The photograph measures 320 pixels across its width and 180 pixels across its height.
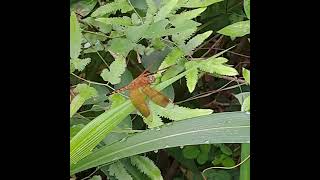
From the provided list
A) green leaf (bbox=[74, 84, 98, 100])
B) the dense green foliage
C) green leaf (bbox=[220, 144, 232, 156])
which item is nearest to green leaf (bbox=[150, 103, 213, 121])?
the dense green foliage

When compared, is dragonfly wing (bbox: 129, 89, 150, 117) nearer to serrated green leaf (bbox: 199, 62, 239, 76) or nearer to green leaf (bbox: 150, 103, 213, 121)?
green leaf (bbox: 150, 103, 213, 121)

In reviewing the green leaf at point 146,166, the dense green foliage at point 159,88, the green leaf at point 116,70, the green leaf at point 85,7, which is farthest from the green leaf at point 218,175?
the green leaf at point 85,7

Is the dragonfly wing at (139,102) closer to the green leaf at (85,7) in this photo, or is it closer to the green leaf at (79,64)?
the green leaf at (79,64)

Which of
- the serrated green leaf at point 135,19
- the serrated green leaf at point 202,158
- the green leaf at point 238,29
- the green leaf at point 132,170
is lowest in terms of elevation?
the serrated green leaf at point 202,158
